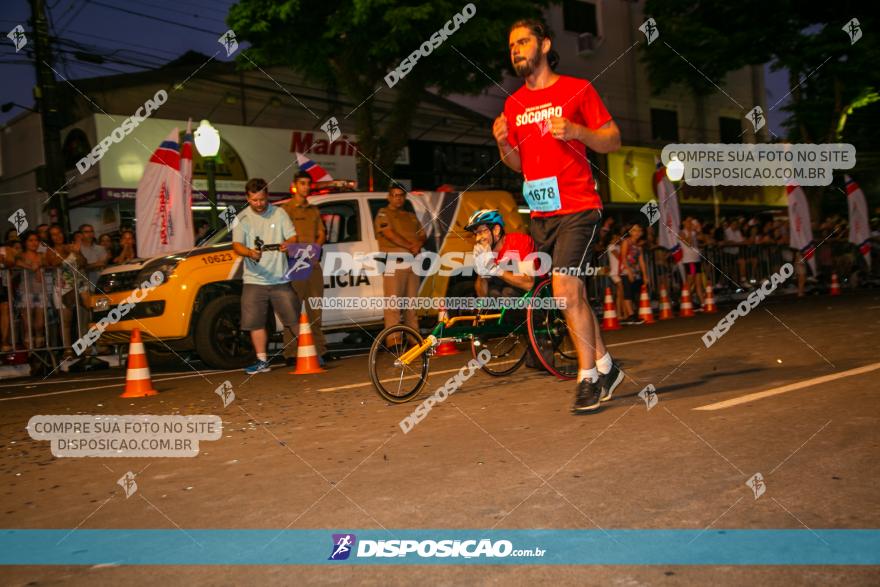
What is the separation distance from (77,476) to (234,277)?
5537mm

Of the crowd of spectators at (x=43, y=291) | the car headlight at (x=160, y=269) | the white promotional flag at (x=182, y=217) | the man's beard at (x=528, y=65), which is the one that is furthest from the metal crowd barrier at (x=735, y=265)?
the man's beard at (x=528, y=65)

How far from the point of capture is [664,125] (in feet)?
115

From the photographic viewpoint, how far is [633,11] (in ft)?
111

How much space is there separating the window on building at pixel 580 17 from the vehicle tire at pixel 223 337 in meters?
24.6

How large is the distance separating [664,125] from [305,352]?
28896 mm

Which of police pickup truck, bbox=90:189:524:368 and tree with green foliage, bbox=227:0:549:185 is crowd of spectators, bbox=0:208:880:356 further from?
tree with green foliage, bbox=227:0:549:185

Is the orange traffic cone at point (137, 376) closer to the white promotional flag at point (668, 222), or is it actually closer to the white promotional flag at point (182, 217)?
the white promotional flag at point (182, 217)

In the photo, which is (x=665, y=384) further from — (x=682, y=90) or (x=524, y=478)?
(x=682, y=90)

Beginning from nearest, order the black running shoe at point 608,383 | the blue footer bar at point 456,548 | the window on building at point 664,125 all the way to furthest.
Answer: the blue footer bar at point 456,548
the black running shoe at point 608,383
the window on building at point 664,125

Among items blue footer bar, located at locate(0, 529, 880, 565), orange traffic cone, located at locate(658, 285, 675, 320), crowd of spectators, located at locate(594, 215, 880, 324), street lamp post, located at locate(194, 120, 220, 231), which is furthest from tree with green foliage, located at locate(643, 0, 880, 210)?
blue footer bar, located at locate(0, 529, 880, 565)

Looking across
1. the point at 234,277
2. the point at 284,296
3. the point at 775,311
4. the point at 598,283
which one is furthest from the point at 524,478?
the point at 598,283

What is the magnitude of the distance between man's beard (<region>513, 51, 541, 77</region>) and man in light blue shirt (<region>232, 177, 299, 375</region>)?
4049 mm

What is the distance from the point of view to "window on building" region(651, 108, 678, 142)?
3450 centimetres

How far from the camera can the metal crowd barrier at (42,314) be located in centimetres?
1137
